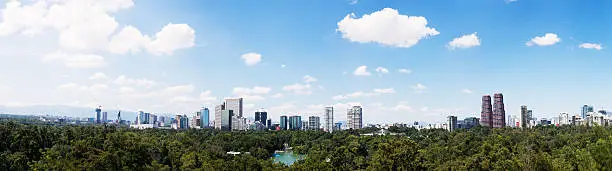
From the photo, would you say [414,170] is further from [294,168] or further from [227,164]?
[227,164]

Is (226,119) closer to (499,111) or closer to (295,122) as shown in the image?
(295,122)

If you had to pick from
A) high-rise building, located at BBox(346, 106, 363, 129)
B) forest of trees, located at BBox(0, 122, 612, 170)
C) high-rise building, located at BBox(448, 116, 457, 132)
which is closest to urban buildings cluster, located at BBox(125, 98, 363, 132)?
high-rise building, located at BBox(346, 106, 363, 129)

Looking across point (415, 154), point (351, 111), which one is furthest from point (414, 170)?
point (351, 111)

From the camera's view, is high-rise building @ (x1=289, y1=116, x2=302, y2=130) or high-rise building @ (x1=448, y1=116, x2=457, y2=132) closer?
high-rise building @ (x1=448, y1=116, x2=457, y2=132)

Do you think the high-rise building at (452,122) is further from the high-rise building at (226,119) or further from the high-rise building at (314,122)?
the high-rise building at (226,119)

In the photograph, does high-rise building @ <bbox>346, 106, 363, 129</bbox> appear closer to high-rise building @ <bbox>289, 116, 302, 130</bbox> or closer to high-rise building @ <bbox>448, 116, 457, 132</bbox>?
high-rise building @ <bbox>289, 116, 302, 130</bbox>

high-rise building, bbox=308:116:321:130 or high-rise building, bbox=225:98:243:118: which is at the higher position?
high-rise building, bbox=225:98:243:118

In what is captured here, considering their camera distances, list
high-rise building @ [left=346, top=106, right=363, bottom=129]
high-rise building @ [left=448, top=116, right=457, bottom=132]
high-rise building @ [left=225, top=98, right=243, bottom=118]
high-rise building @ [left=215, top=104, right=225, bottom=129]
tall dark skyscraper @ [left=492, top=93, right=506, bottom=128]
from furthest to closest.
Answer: high-rise building @ [left=225, top=98, right=243, bottom=118] < high-rise building @ [left=215, top=104, right=225, bottom=129] < high-rise building @ [left=346, top=106, right=363, bottom=129] < high-rise building @ [left=448, top=116, right=457, bottom=132] < tall dark skyscraper @ [left=492, top=93, right=506, bottom=128]

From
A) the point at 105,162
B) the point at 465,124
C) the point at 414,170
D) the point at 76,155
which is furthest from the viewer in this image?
the point at 465,124
